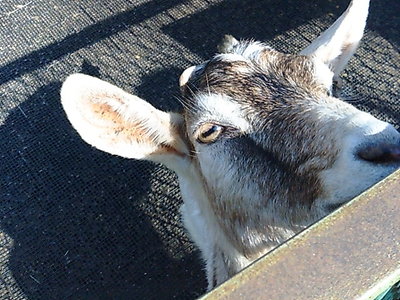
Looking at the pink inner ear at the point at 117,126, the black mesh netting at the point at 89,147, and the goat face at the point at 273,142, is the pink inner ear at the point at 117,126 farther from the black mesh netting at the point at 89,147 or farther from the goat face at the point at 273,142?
the black mesh netting at the point at 89,147

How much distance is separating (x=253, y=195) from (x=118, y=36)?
119 inches

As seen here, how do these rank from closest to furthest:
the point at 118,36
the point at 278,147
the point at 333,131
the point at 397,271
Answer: the point at 397,271
the point at 333,131
the point at 278,147
the point at 118,36

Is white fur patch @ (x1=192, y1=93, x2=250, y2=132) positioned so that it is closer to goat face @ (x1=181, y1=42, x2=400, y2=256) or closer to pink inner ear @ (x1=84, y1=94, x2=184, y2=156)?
goat face @ (x1=181, y1=42, x2=400, y2=256)

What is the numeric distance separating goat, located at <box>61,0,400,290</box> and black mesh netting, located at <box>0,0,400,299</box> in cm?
114

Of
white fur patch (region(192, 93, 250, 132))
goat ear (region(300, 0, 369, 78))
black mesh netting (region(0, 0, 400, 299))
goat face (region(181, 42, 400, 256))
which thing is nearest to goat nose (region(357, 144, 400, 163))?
goat face (region(181, 42, 400, 256))

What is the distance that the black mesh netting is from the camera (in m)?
4.05

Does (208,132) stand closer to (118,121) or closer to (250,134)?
(250,134)

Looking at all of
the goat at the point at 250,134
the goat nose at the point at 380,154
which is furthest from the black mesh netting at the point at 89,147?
the goat nose at the point at 380,154

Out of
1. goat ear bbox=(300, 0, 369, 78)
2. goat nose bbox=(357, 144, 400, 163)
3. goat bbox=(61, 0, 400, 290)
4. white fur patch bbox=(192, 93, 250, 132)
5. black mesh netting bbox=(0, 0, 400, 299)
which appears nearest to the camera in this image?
goat nose bbox=(357, 144, 400, 163)

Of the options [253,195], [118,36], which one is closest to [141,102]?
[253,195]

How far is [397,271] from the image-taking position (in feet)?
3.98

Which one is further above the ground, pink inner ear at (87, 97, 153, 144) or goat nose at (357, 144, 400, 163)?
goat nose at (357, 144, 400, 163)

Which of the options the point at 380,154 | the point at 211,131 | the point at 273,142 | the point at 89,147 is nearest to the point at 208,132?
the point at 211,131

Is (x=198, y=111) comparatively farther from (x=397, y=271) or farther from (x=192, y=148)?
(x=397, y=271)
